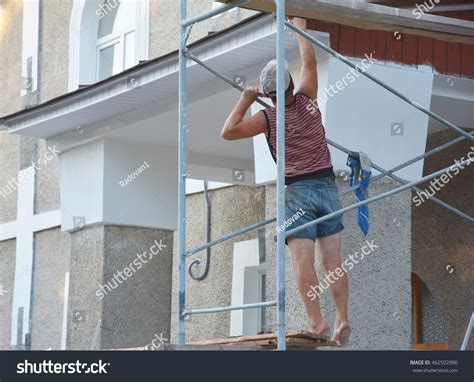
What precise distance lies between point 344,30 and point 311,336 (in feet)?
10.4

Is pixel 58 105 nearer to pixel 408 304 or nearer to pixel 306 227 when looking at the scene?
pixel 408 304

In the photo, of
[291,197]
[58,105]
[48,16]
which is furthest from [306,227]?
[48,16]

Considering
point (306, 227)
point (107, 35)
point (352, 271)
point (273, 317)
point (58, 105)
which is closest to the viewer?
point (306, 227)

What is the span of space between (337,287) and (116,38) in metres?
8.08

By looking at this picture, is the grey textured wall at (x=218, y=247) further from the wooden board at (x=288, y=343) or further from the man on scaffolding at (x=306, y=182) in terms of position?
the wooden board at (x=288, y=343)

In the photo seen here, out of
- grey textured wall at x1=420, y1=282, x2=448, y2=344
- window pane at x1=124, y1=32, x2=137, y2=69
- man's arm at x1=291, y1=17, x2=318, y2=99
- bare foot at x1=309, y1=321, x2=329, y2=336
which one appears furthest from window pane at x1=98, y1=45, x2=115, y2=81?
bare foot at x1=309, y1=321, x2=329, y2=336

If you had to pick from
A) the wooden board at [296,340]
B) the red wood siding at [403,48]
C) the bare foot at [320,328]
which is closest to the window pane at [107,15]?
the red wood siding at [403,48]

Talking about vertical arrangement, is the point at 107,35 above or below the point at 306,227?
above

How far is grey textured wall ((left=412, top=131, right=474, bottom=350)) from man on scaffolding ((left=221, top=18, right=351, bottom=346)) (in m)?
3.49

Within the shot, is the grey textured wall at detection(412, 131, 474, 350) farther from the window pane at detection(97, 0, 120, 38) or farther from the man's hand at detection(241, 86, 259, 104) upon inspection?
the window pane at detection(97, 0, 120, 38)

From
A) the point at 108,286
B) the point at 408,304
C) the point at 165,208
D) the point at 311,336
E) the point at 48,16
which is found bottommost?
the point at 311,336

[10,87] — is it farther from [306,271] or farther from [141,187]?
[306,271]

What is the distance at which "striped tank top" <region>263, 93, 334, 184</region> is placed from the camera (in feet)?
27.1

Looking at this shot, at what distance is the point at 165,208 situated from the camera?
13.1 meters
